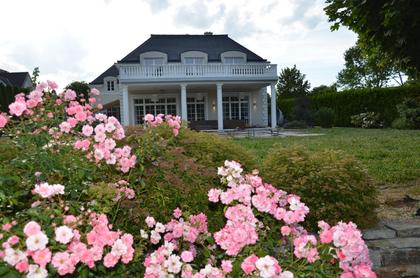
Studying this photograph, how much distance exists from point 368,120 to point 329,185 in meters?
21.7

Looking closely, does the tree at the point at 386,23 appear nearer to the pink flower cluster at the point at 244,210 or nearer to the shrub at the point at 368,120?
the pink flower cluster at the point at 244,210

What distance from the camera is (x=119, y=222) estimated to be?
2566 mm

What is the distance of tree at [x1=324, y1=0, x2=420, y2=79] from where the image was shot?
15.9 feet

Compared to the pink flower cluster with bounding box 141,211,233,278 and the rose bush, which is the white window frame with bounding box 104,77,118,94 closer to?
the rose bush

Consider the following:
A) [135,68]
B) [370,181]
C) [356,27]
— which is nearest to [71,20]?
[356,27]

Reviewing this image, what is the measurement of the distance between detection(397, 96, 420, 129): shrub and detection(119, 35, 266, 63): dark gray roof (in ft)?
30.0

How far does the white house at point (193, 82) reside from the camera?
23.1 metres

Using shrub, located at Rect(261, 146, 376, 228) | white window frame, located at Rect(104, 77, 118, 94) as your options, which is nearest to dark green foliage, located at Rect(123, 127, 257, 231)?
shrub, located at Rect(261, 146, 376, 228)

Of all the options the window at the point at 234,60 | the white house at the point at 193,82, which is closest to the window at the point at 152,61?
the white house at the point at 193,82

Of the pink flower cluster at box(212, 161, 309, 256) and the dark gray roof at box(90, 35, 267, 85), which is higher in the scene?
the dark gray roof at box(90, 35, 267, 85)

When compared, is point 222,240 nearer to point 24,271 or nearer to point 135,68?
point 24,271

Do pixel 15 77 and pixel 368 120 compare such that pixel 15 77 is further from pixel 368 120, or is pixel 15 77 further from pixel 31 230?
pixel 31 230

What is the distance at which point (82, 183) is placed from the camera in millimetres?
2459

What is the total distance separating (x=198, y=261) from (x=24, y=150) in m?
1.51
